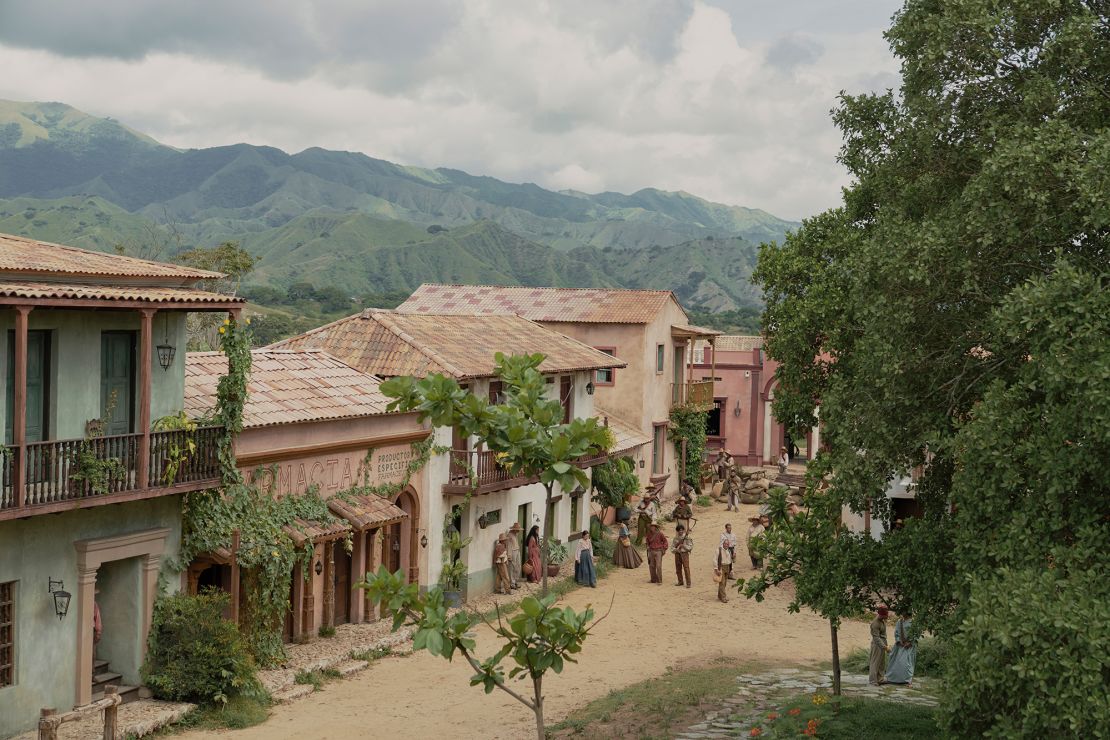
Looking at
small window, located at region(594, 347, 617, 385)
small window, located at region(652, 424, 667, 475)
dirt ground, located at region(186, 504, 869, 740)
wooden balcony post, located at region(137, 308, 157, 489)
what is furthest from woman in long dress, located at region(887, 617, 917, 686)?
small window, located at region(652, 424, 667, 475)

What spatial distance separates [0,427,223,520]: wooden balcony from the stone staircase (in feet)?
9.11

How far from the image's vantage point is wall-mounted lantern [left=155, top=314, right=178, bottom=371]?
16906 millimetres

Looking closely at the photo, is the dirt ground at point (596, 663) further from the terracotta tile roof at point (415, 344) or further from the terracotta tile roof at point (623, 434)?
the terracotta tile roof at point (415, 344)

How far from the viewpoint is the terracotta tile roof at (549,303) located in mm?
39562

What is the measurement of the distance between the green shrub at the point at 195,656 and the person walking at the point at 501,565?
32.0 ft

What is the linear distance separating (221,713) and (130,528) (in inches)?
113

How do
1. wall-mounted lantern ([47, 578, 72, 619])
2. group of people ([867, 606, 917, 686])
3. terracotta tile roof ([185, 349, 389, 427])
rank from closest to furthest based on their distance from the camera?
wall-mounted lantern ([47, 578, 72, 619]) → group of people ([867, 606, 917, 686]) → terracotta tile roof ([185, 349, 389, 427])

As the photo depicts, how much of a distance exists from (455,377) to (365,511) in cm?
393

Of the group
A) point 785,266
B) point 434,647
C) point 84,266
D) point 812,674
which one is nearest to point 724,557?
point 812,674

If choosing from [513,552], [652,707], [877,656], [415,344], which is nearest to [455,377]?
[415,344]

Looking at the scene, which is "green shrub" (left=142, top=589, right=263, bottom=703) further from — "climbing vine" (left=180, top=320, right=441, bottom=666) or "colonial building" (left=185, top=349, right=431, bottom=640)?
"colonial building" (left=185, top=349, right=431, bottom=640)

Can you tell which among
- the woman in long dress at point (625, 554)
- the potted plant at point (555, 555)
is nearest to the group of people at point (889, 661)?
the potted plant at point (555, 555)

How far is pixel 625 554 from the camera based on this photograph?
31.2 metres

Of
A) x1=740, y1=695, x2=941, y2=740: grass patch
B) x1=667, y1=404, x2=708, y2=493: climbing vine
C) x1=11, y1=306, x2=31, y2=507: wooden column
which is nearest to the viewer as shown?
x1=11, y1=306, x2=31, y2=507: wooden column
